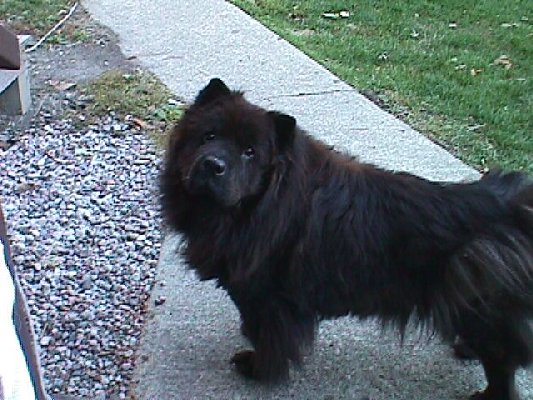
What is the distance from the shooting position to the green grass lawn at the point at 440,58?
5.91m

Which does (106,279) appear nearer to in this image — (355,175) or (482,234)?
(355,175)

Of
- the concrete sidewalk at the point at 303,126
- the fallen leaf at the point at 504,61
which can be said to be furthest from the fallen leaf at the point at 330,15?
the fallen leaf at the point at 504,61

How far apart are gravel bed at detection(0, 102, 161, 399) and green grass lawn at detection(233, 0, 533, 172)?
1.98 metres

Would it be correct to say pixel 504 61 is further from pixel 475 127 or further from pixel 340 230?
pixel 340 230

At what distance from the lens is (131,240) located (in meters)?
4.55

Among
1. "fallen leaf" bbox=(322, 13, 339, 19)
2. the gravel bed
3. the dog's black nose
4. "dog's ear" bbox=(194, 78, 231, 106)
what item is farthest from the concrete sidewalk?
"dog's ear" bbox=(194, 78, 231, 106)

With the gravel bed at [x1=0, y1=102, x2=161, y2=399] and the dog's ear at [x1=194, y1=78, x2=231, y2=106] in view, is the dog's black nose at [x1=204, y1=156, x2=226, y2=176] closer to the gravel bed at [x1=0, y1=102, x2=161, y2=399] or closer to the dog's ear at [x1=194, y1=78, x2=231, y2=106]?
the dog's ear at [x1=194, y1=78, x2=231, y2=106]

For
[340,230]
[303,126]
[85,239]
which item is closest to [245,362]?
[340,230]

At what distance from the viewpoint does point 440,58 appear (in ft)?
23.9

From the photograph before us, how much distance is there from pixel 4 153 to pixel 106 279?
5.46 feet

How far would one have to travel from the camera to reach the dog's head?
3.06 meters

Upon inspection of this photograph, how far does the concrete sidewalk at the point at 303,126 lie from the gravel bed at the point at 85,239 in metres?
0.15

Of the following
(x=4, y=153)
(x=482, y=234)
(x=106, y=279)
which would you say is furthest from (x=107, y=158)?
(x=482, y=234)

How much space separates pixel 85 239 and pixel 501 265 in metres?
2.31
